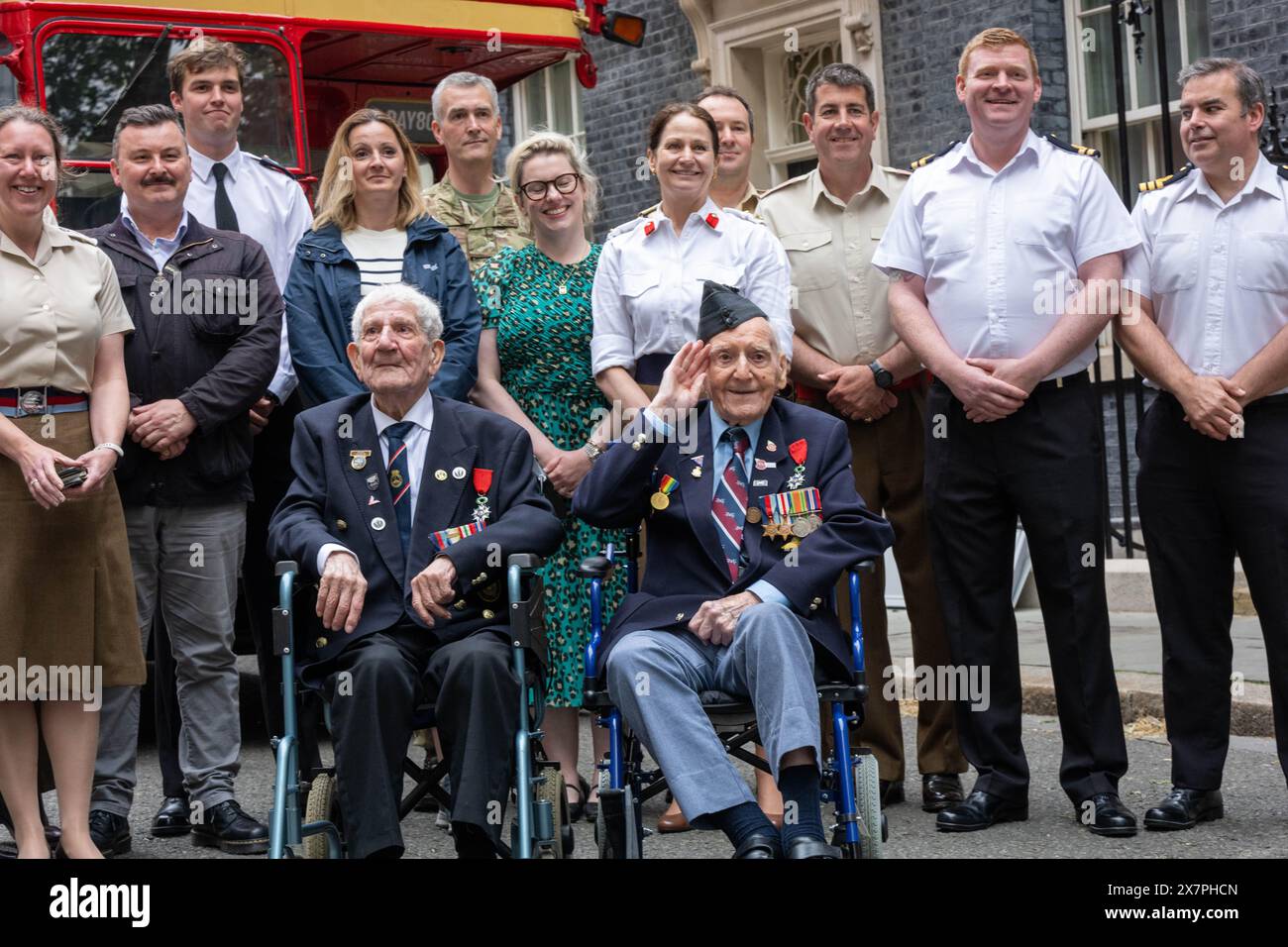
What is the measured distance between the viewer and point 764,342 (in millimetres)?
5129

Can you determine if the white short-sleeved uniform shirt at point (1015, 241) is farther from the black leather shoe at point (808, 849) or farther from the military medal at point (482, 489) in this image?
the black leather shoe at point (808, 849)

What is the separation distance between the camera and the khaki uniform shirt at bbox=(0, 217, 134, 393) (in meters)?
5.27

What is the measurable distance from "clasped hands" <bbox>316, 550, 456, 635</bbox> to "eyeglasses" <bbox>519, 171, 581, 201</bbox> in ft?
6.04

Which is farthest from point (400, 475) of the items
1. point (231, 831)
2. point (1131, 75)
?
point (1131, 75)

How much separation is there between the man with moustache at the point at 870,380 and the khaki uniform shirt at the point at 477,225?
1128 mm

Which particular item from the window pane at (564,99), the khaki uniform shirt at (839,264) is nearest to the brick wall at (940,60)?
the window pane at (564,99)

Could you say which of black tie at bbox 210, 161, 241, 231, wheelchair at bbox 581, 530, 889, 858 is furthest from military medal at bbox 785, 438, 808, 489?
black tie at bbox 210, 161, 241, 231

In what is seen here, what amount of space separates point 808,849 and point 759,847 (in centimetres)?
12

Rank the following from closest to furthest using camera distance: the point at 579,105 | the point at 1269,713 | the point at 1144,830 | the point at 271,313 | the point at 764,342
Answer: the point at 764,342
the point at 1144,830
the point at 271,313
the point at 1269,713
the point at 579,105

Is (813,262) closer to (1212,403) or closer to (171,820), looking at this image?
(1212,403)

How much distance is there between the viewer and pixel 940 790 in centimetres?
609
